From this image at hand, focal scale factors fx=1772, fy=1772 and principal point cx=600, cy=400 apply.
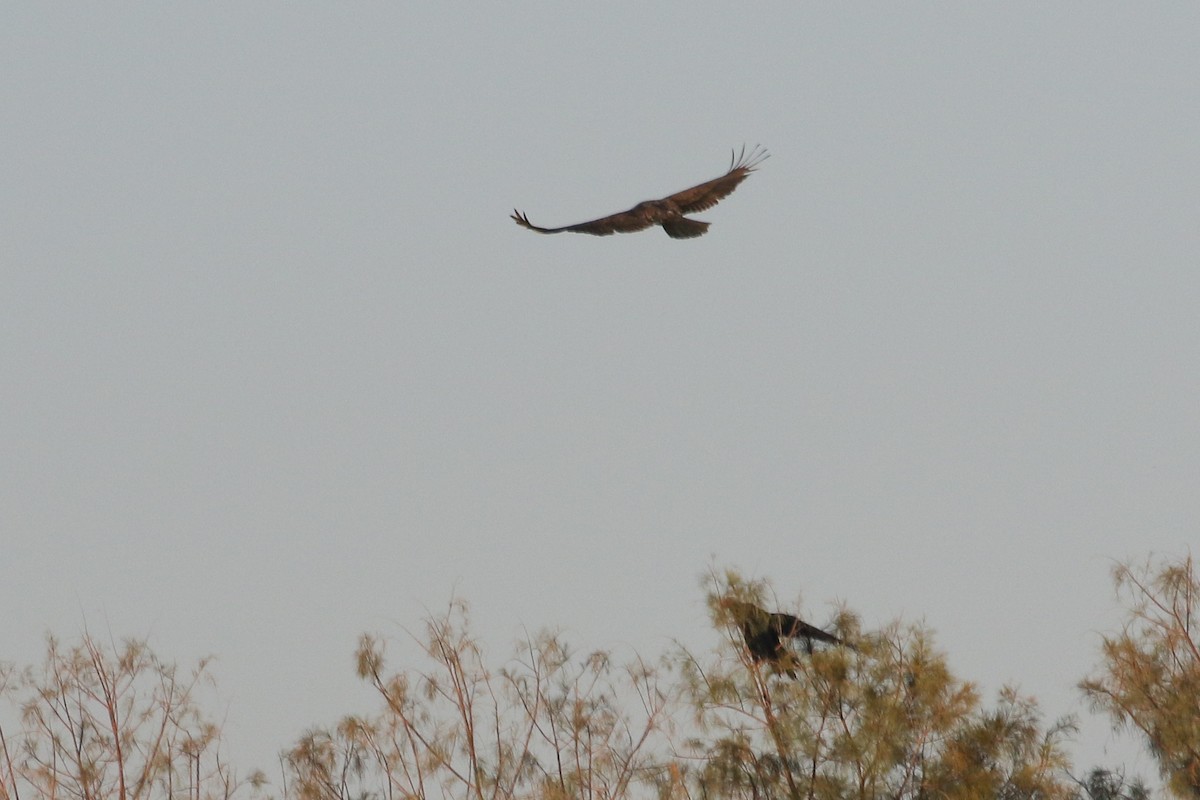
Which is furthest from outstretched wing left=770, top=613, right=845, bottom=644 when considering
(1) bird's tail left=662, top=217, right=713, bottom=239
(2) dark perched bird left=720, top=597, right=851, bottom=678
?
(1) bird's tail left=662, top=217, right=713, bottom=239

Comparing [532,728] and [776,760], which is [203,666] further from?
Answer: [776,760]

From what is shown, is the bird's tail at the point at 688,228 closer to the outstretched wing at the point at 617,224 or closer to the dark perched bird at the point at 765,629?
the outstretched wing at the point at 617,224

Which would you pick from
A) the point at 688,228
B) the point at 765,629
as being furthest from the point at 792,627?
the point at 688,228

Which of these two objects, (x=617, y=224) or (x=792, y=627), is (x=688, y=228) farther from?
(x=792, y=627)

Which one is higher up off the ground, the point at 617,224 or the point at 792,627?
the point at 617,224

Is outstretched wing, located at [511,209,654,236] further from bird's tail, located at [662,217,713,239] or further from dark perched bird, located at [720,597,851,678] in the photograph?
dark perched bird, located at [720,597,851,678]

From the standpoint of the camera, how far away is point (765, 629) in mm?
10680

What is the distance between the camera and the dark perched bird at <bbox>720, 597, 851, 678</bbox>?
1067 centimetres

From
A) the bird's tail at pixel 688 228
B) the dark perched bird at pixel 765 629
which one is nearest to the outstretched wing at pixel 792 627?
the dark perched bird at pixel 765 629

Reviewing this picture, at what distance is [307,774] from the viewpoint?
42.0ft

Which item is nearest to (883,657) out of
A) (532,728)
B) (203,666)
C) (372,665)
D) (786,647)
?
(786,647)

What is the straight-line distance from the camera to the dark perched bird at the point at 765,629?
10.7 meters

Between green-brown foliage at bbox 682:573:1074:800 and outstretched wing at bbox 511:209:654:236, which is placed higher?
outstretched wing at bbox 511:209:654:236

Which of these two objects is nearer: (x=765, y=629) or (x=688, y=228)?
(x=765, y=629)
